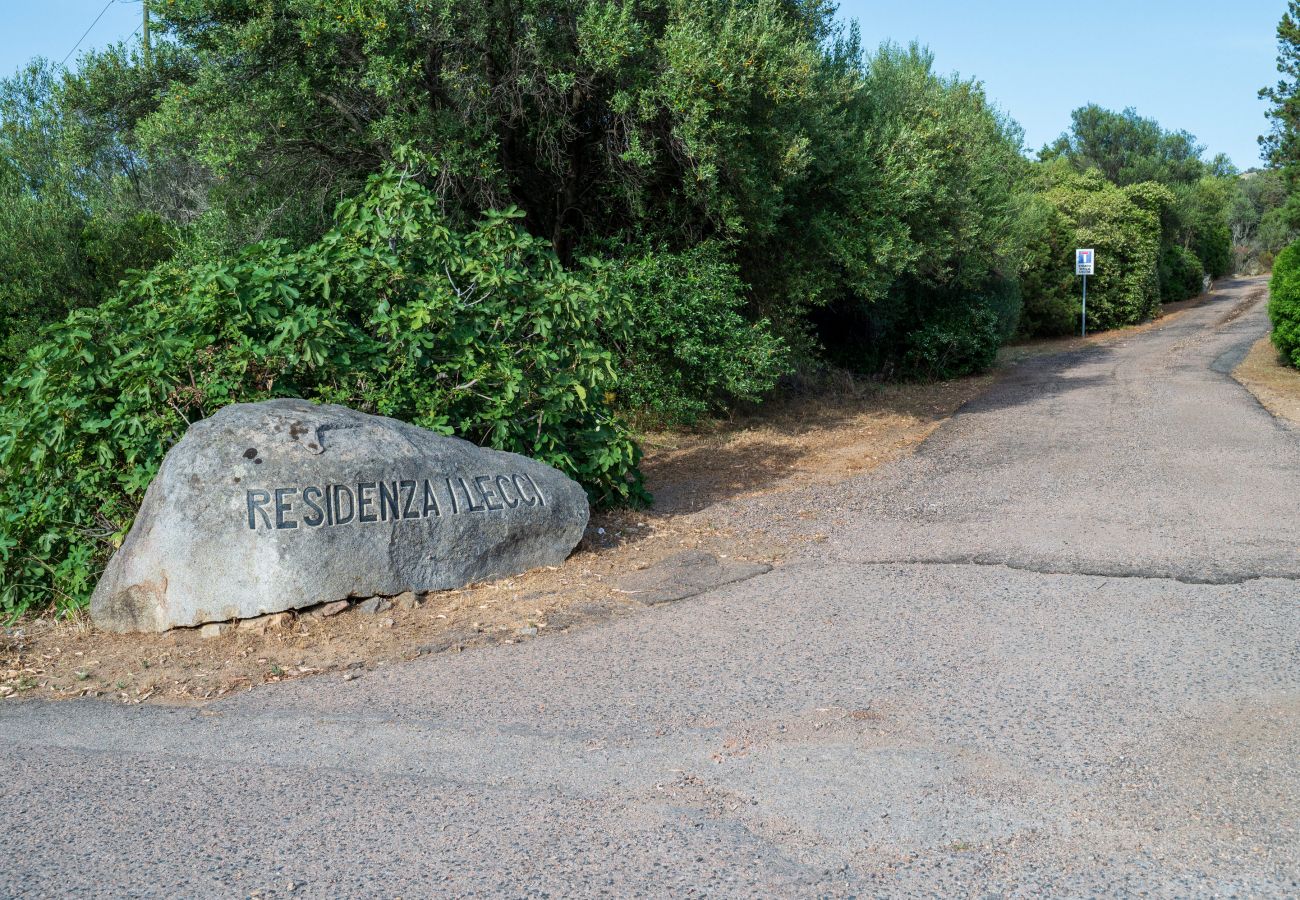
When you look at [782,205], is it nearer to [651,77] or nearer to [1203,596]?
[651,77]

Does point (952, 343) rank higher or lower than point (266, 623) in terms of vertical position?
higher

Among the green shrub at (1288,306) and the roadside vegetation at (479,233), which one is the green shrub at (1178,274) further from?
the roadside vegetation at (479,233)

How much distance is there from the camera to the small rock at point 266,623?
6023mm

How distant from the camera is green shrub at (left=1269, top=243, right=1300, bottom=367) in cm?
1762

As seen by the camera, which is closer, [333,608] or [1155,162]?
[333,608]

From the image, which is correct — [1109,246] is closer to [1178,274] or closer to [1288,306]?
[1178,274]

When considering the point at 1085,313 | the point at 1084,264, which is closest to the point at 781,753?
the point at 1084,264

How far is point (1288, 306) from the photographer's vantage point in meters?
17.8

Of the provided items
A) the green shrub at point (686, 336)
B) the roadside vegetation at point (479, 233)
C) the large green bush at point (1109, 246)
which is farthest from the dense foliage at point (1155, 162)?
the green shrub at point (686, 336)

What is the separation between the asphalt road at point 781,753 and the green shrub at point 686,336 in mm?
4517

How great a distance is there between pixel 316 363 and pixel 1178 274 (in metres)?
39.8

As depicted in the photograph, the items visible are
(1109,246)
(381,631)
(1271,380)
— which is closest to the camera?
(381,631)

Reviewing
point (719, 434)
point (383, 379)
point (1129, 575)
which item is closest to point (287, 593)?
point (383, 379)

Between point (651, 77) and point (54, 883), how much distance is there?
9191mm
